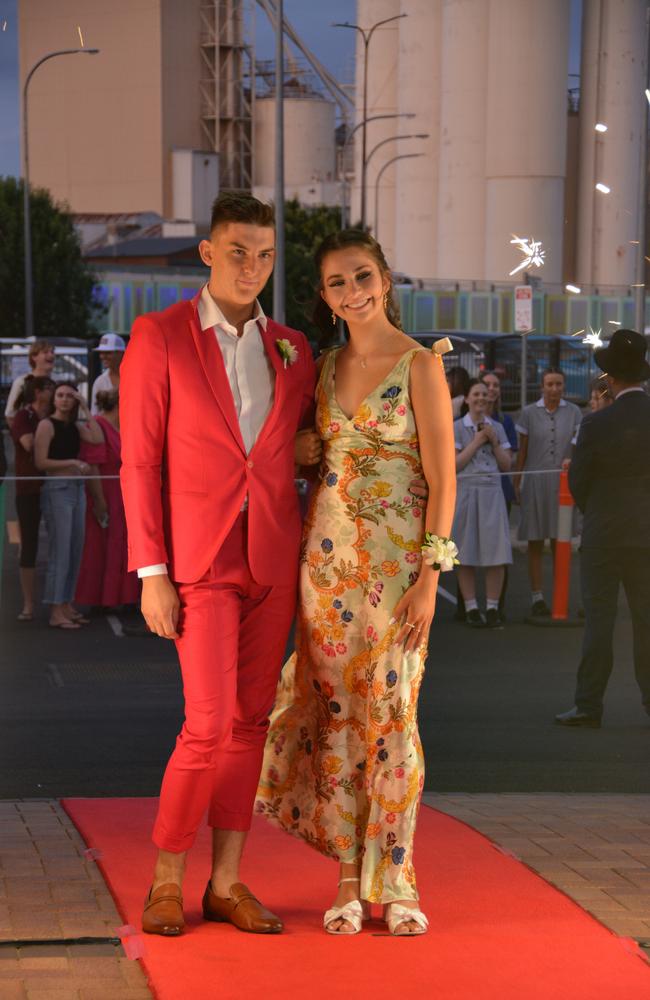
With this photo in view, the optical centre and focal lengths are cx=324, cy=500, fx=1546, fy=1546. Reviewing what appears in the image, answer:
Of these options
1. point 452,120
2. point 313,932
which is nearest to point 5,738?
point 313,932

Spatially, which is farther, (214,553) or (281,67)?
(281,67)

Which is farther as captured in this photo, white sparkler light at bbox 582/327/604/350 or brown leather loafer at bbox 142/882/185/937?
white sparkler light at bbox 582/327/604/350

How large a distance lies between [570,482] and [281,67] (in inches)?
141

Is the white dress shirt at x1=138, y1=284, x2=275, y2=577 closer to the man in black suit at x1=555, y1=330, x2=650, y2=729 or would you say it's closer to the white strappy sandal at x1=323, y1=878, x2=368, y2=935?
the white strappy sandal at x1=323, y1=878, x2=368, y2=935

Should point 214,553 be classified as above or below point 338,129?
below

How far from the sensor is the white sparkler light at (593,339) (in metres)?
9.62

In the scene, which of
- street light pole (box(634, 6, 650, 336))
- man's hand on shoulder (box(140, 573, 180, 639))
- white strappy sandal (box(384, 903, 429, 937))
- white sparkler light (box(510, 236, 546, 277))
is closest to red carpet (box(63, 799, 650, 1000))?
white strappy sandal (box(384, 903, 429, 937))

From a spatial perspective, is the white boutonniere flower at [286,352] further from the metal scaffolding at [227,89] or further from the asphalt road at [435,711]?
the metal scaffolding at [227,89]

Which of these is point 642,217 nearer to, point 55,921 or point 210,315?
point 210,315

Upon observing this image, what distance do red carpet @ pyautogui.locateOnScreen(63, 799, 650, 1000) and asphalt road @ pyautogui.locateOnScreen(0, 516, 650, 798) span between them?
147 cm

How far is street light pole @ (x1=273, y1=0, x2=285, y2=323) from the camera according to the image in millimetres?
9064

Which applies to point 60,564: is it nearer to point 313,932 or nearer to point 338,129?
point 313,932

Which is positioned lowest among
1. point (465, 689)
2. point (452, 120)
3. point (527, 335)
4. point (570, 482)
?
point (465, 689)

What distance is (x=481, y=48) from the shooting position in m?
9.64
